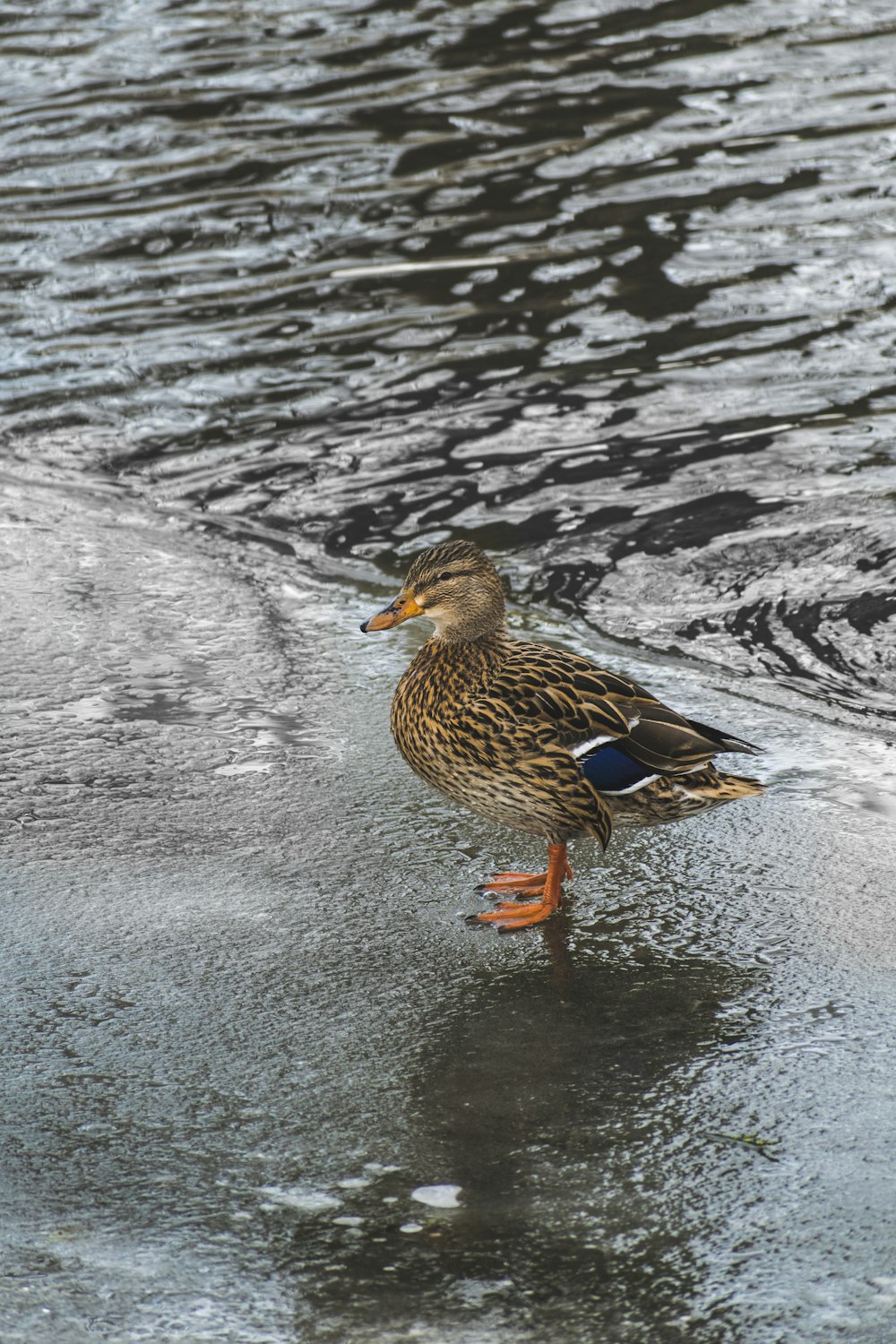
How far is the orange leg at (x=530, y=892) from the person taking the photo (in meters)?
4.27

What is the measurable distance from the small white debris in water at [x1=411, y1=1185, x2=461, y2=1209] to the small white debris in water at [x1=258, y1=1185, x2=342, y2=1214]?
0.15 m

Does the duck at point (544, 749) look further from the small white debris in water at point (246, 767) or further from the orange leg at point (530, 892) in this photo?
the small white debris in water at point (246, 767)

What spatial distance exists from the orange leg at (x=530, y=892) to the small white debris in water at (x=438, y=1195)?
3.38 ft

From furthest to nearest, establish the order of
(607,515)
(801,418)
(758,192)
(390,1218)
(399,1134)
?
(758,192)
(801,418)
(607,515)
(399,1134)
(390,1218)

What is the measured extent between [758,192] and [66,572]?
5.75 m

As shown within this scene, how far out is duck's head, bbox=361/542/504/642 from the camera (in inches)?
184

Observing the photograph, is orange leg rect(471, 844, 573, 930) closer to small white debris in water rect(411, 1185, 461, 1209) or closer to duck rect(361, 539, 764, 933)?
duck rect(361, 539, 764, 933)

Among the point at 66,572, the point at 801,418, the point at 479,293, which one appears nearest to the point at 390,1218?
the point at 66,572

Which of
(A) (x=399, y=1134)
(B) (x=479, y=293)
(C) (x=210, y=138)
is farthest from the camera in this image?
(C) (x=210, y=138)

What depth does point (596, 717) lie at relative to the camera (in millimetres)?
4387

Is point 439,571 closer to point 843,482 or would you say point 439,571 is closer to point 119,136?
point 843,482

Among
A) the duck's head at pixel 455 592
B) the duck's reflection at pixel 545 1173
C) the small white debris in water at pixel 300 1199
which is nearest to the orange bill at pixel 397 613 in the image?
the duck's head at pixel 455 592

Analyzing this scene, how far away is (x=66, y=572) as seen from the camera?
649 centimetres

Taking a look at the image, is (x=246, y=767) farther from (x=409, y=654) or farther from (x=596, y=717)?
(x=596, y=717)
